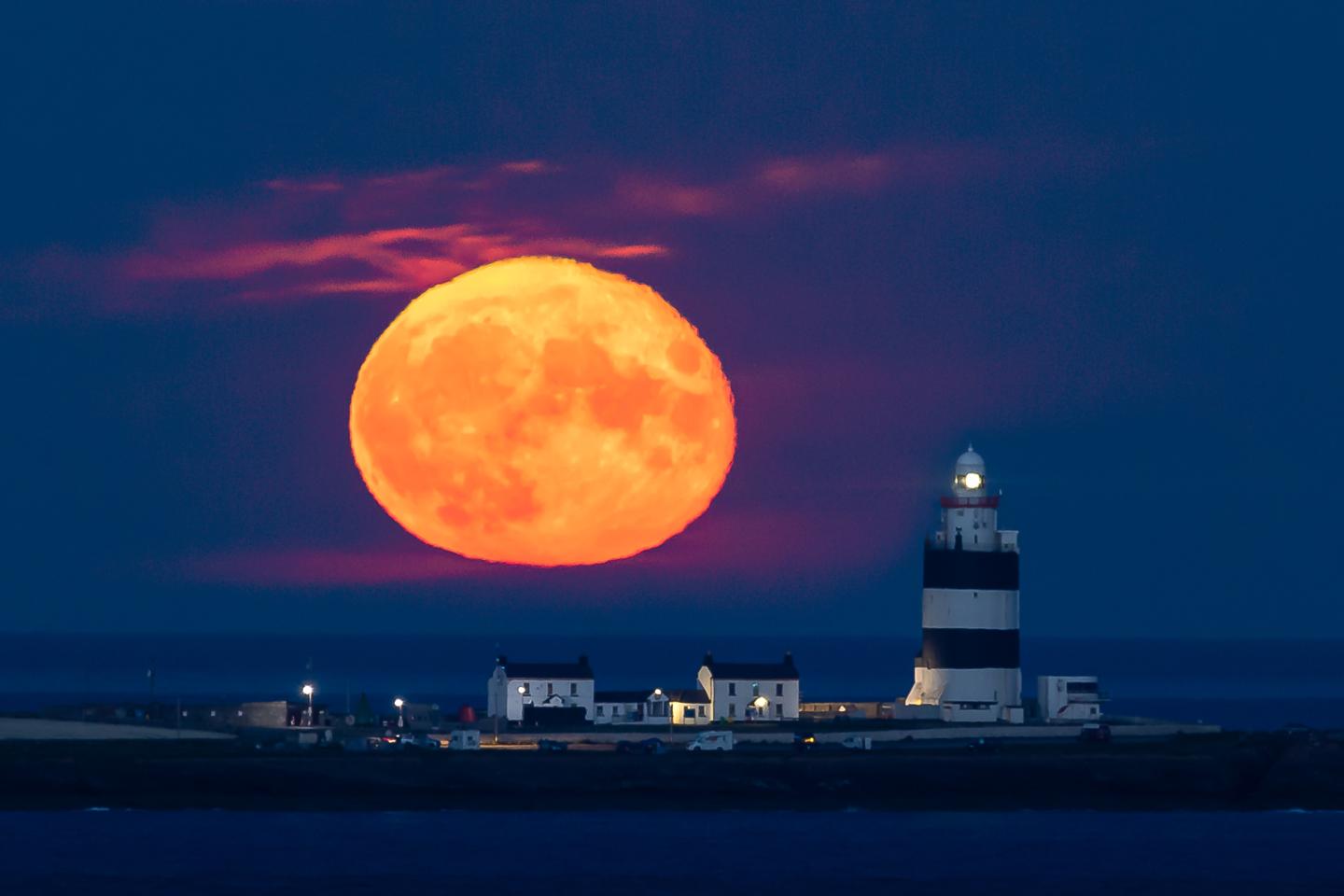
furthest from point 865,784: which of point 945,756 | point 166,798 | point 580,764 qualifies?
point 166,798

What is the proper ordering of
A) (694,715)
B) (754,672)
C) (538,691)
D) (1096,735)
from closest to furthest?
(1096,735) < (538,691) < (694,715) < (754,672)

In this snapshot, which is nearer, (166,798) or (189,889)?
(189,889)

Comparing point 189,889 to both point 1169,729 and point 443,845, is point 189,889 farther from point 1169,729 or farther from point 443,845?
point 1169,729

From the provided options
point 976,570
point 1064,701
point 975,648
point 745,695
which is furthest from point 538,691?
point 1064,701

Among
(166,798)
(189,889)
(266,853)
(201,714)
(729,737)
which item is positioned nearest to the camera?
(189,889)

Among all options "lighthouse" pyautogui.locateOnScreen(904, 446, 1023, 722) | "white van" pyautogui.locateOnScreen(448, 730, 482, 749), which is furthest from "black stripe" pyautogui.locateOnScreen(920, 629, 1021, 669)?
"white van" pyautogui.locateOnScreen(448, 730, 482, 749)

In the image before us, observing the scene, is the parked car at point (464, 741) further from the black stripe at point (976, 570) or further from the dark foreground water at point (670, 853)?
the black stripe at point (976, 570)

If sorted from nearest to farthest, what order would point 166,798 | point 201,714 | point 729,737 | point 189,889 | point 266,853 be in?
point 189,889 < point 266,853 < point 166,798 < point 729,737 < point 201,714

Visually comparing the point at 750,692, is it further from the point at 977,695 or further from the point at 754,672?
the point at 977,695
